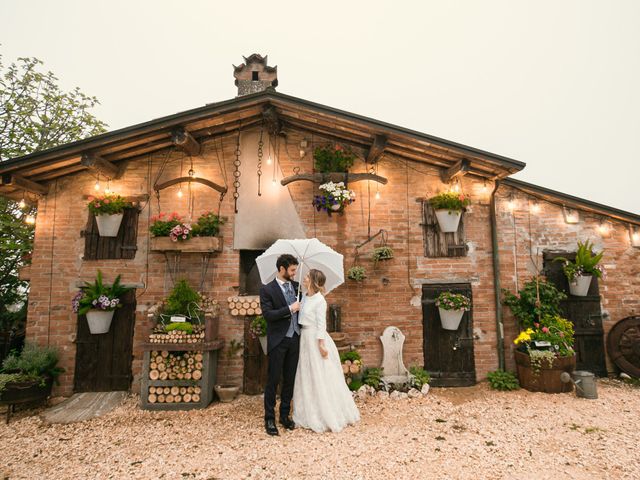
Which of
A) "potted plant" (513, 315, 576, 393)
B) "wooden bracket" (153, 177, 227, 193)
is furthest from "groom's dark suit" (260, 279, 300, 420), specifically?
"potted plant" (513, 315, 576, 393)

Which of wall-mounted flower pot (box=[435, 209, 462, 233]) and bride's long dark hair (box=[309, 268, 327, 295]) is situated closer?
bride's long dark hair (box=[309, 268, 327, 295])

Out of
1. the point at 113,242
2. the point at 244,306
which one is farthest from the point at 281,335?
the point at 113,242

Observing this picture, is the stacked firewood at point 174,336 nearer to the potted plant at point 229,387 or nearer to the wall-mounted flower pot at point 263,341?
the potted plant at point 229,387

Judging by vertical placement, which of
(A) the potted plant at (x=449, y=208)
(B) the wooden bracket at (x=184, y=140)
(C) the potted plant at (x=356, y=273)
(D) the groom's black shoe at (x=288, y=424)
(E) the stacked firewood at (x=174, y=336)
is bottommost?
(D) the groom's black shoe at (x=288, y=424)

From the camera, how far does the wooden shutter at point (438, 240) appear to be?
20.5 feet

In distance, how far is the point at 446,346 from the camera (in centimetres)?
602

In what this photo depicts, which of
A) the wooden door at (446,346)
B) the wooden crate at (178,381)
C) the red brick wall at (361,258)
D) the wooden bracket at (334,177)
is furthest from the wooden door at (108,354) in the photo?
the wooden door at (446,346)

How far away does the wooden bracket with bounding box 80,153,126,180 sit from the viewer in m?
5.45

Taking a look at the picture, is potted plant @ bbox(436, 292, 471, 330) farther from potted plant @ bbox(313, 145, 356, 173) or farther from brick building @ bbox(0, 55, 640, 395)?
potted plant @ bbox(313, 145, 356, 173)

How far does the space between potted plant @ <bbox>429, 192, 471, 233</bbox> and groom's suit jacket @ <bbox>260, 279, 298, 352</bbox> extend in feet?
11.4

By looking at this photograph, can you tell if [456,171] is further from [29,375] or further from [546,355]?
[29,375]

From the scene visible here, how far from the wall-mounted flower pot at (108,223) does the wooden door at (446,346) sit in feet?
18.6

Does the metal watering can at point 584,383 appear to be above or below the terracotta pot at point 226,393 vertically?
above

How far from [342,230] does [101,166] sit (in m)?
4.40
